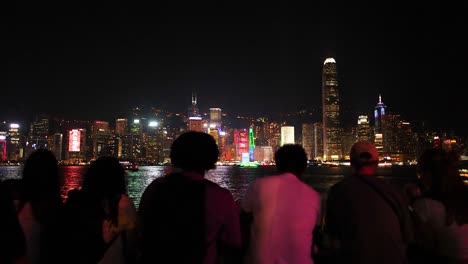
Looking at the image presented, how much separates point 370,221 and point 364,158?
58 centimetres

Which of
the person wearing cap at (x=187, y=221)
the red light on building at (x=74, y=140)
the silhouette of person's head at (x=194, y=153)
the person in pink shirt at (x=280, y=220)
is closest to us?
the person wearing cap at (x=187, y=221)

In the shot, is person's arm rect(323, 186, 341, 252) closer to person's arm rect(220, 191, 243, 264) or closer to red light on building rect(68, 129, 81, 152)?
person's arm rect(220, 191, 243, 264)

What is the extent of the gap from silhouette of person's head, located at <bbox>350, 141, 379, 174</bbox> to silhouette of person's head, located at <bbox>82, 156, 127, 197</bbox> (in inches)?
77.9

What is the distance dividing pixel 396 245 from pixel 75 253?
2380mm

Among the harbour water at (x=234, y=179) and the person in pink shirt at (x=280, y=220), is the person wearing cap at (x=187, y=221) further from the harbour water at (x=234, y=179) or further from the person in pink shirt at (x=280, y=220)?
the harbour water at (x=234, y=179)

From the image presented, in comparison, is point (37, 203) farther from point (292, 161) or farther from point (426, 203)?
point (426, 203)

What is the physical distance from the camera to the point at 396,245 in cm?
306

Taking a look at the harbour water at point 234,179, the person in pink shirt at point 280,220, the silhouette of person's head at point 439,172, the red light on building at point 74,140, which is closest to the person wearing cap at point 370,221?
the person in pink shirt at point 280,220

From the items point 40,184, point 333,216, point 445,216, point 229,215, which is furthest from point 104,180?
point 445,216

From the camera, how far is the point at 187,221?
2389 mm

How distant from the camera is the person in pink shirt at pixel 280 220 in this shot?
2908 mm

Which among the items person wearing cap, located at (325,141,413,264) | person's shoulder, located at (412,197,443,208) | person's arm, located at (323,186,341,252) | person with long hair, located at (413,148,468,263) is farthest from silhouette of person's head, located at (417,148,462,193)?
person's arm, located at (323,186,341,252)

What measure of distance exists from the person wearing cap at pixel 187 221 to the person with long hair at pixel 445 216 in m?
1.73

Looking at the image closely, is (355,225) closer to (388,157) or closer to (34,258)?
(34,258)
